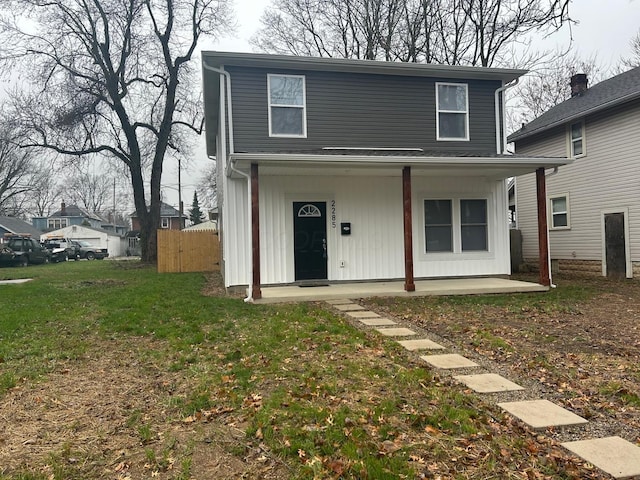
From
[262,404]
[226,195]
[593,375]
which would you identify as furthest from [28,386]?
[226,195]

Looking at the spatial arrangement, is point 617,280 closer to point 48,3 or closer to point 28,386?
point 28,386

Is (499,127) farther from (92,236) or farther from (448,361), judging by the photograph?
(92,236)

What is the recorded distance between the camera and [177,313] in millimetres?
7773

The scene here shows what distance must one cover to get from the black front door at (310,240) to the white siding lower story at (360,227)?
119mm

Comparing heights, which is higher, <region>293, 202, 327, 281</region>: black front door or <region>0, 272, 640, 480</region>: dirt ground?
<region>293, 202, 327, 281</region>: black front door

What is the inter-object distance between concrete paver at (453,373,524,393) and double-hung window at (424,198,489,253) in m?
7.27

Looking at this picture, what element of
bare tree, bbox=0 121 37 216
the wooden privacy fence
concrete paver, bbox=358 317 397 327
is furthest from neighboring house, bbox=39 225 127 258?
concrete paver, bbox=358 317 397 327

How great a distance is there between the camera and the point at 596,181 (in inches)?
526

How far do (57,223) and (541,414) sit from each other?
57949mm

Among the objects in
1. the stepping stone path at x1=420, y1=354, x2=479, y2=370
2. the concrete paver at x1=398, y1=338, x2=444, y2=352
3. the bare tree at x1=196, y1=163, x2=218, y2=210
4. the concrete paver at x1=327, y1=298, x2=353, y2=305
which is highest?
the bare tree at x1=196, y1=163, x2=218, y2=210

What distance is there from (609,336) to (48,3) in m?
22.4

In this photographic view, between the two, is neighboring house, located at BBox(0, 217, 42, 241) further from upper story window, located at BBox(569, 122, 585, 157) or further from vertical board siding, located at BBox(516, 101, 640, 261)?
upper story window, located at BBox(569, 122, 585, 157)

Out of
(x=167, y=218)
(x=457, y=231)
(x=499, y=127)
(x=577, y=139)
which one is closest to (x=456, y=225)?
(x=457, y=231)

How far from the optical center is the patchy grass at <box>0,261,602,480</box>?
8.89ft
